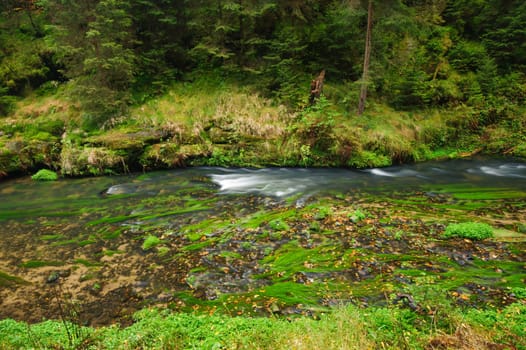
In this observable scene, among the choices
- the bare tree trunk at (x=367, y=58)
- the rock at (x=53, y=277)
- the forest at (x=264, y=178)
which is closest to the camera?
Result: the forest at (x=264, y=178)

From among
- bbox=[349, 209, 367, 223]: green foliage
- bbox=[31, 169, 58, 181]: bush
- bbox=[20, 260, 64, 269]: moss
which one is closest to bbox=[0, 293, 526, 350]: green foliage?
bbox=[20, 260, 64, 269]: moss

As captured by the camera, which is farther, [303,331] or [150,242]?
[150,242]

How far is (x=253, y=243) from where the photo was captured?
619 centimetres

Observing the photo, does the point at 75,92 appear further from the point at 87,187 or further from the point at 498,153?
the point at 498,153

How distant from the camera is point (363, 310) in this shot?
3.95 metres

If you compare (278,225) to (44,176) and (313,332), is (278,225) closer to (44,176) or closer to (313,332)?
(313,332)

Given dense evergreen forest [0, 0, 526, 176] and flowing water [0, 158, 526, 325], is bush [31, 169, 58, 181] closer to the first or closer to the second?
flowing water [0, 158, 526, 325]

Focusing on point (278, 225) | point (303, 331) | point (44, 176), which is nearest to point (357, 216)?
point (278, 225)

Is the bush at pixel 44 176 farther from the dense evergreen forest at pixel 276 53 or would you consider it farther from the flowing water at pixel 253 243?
the dense evergreen forest at pixel 276 53

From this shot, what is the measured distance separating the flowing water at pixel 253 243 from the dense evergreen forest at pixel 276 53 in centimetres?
497

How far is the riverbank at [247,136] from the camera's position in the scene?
11633 millimetres

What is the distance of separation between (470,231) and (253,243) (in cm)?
466

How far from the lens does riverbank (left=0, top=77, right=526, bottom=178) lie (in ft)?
38.2

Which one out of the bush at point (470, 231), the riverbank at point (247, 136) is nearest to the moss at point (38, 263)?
the riverbank at point (247, 136)
